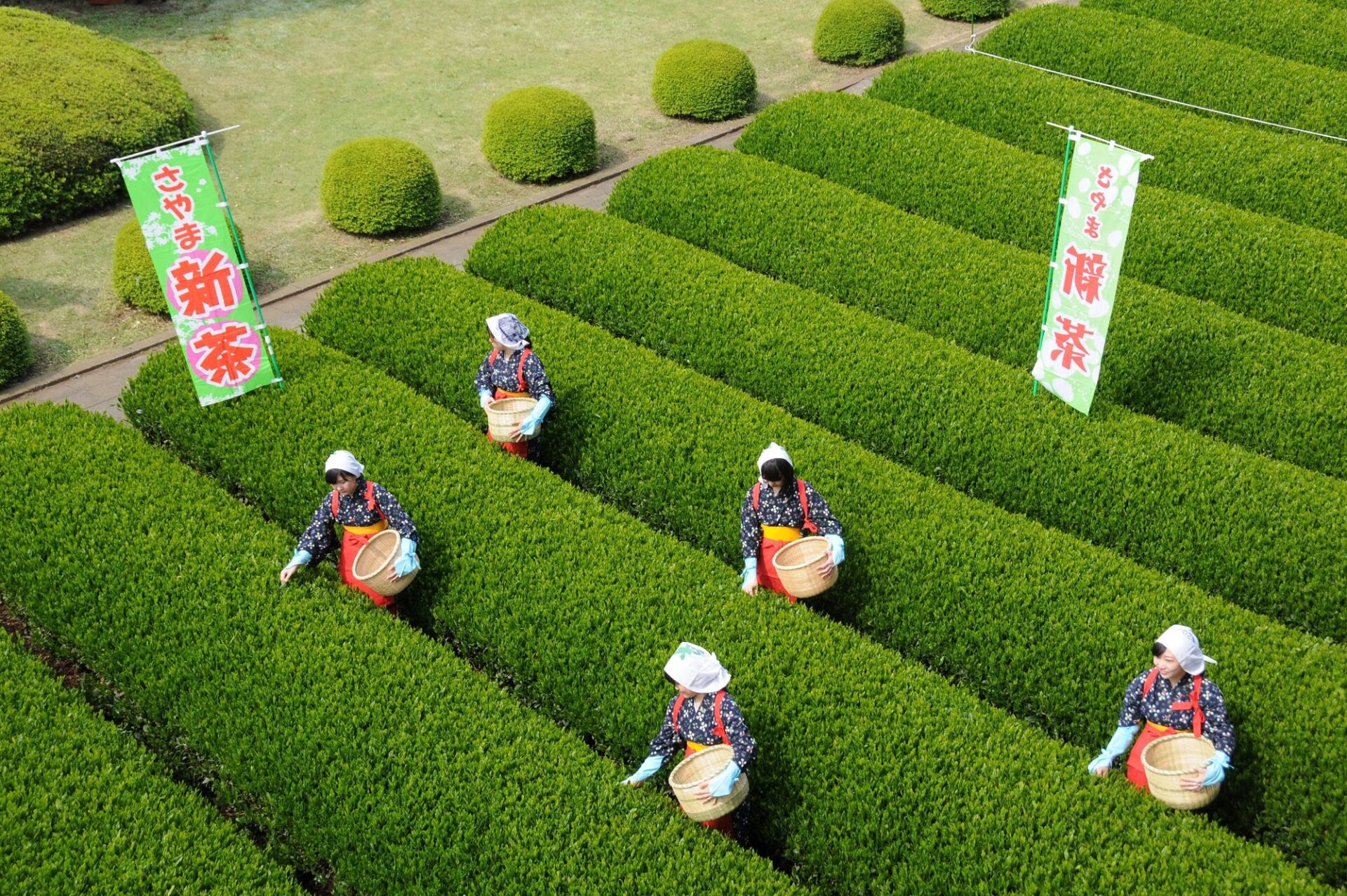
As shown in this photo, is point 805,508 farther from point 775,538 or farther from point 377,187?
point 377,187

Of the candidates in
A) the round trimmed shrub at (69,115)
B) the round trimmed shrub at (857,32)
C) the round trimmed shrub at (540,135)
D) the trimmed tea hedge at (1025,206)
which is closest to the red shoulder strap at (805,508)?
the trimmed tea hedge at (1025,206)

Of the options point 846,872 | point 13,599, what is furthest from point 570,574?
point 13,599

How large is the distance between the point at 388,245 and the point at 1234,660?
10063mm

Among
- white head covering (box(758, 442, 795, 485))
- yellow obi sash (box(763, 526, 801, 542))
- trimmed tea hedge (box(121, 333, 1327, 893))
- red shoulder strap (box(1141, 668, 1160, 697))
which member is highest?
white head covering (box(758, 442, 795, 485))

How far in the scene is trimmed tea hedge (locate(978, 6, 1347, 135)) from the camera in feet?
51.5

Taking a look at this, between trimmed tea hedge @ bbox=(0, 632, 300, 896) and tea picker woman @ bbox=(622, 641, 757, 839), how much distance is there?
85.5 inches

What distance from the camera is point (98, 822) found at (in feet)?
22.0

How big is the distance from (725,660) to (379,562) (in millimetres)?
2368

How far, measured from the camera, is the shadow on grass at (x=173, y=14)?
18250mm

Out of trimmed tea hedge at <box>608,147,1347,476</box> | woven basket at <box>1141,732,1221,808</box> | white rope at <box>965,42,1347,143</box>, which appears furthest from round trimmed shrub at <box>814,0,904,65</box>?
woven basket at <box>1141,732,1221,808</box>

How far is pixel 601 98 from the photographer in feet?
57.3

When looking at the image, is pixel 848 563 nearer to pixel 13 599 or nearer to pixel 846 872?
pixel 846 872

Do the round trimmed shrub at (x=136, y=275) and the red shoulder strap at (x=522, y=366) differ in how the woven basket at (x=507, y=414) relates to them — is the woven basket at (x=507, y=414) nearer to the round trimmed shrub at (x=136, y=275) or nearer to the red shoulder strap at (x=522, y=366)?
the red shoulder strap at (x=522, y=366)

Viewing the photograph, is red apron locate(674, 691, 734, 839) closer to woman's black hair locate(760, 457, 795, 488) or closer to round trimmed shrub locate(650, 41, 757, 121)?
woman's black hair locate(760, 457, 795, 488)
